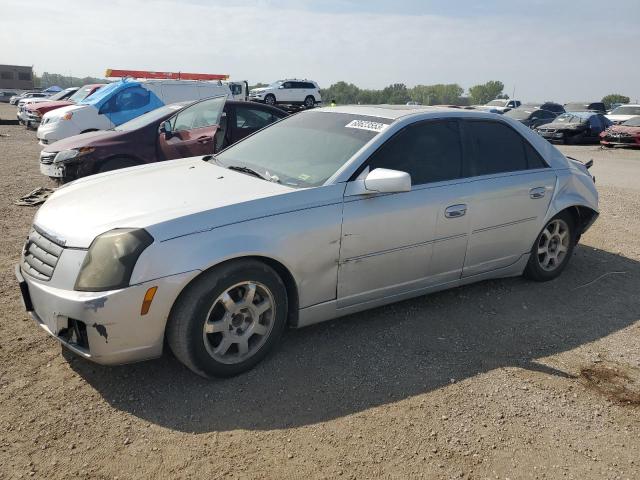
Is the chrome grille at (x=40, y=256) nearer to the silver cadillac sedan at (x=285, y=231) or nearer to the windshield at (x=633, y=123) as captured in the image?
the silver cadillac sedan at (x=285, y=231)

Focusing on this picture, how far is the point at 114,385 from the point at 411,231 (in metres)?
2.20

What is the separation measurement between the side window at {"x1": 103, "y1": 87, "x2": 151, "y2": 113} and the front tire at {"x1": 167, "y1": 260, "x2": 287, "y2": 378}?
10202 millimetres

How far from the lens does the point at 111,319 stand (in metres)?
2.84

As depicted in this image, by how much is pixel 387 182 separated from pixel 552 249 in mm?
2474

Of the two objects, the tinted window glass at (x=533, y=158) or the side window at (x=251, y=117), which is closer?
the tinted window glass at (x=533, y=158)

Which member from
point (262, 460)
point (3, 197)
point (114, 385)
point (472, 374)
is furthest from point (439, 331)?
point (3, 197)

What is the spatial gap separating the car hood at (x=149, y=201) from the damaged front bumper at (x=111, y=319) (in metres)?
0.30

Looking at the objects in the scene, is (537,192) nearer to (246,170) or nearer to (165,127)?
(246,170)

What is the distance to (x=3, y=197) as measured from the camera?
26.1 ft

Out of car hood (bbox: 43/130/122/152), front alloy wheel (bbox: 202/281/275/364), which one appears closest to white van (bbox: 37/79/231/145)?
car hood (bbox: 43/130/122/152)

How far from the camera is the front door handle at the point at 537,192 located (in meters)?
4.57

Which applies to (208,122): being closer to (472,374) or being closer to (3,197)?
(3,197)

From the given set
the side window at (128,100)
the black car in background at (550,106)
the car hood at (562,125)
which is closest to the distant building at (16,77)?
the black car in background at (550,106)

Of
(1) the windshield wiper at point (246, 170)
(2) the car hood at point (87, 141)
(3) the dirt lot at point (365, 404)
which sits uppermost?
(1) the windshield wiper at point (246, 170)
